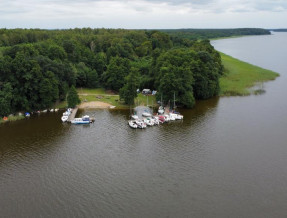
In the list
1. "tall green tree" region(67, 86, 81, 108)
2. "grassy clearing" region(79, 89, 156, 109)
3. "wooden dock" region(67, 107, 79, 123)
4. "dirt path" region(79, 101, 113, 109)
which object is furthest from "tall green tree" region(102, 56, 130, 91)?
"wooden dock" region(67, 107, 79, 123)

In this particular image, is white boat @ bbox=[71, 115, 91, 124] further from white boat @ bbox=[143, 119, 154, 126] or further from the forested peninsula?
white boat @ bbox=[143, 119, 154, 126]

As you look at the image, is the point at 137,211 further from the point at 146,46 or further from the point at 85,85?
the point at 146,46

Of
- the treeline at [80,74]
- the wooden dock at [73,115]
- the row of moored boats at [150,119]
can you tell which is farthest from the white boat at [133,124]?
the wooden dock at [73,115]

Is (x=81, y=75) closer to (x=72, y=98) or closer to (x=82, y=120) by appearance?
(x=72, y=98)

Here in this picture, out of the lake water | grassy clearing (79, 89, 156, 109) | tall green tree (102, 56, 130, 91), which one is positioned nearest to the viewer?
the lake water

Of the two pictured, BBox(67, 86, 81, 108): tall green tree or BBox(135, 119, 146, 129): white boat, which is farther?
BBox(67, 86, 81, 108): tall green tree

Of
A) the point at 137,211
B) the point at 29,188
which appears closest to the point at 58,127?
the point at 29,188

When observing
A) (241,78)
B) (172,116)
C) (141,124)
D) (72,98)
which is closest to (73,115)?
(72,98)
